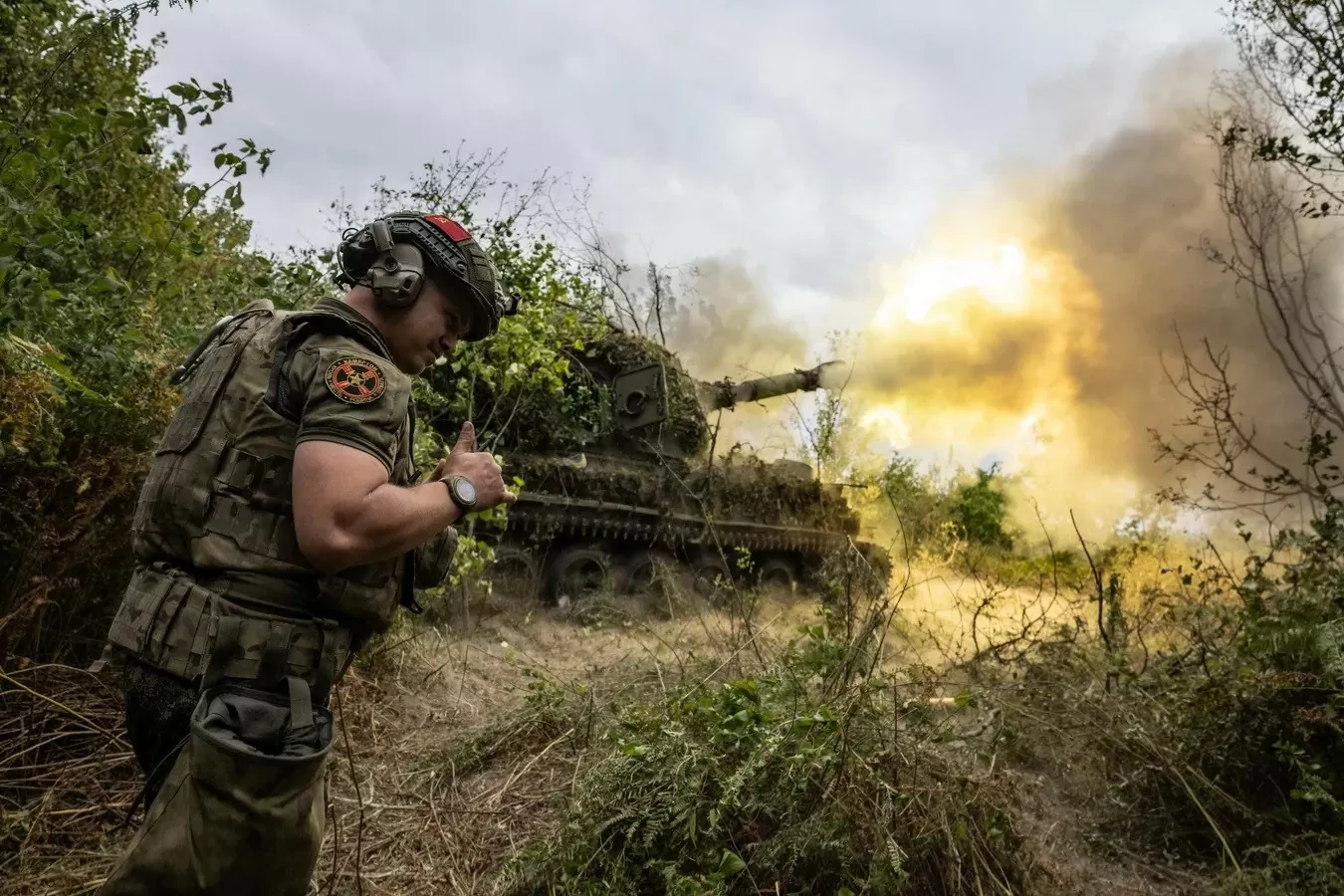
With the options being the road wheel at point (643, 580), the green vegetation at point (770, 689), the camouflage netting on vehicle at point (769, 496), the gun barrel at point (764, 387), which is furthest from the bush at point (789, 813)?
the gun barrel at point (764, 387)

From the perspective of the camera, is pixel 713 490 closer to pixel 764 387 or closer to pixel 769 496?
pixel 769 496

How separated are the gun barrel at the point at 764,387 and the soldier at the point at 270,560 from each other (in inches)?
539

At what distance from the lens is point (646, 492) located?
43.0 feet

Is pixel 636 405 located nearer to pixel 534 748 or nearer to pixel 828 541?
pixel 828 541

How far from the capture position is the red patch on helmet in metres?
2.47

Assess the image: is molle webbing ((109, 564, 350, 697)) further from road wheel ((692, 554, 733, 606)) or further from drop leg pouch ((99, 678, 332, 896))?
road wheel ((692, 554, 733, 606))

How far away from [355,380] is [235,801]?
931 millimetres

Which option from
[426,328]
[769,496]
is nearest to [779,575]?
[769,496]

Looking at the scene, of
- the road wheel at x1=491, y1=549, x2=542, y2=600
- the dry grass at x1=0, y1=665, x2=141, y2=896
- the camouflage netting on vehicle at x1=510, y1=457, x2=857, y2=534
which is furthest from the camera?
the camouflage netting on vehicle at x1=510, y1=457, x2=857, y2=534

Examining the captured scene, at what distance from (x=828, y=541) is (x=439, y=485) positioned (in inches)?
550

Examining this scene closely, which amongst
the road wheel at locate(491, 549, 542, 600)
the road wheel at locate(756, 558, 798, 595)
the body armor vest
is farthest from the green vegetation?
the road wheel at locate(756, 558, 798, 595)

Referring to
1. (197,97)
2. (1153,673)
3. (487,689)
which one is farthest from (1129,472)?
(197,97)

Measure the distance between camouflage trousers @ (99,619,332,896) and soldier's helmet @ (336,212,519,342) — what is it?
0.99 metres

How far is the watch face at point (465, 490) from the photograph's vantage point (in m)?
2.20
